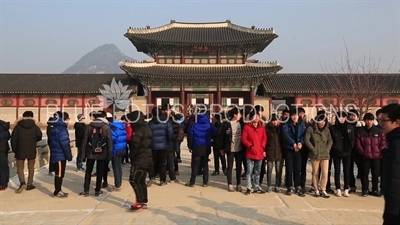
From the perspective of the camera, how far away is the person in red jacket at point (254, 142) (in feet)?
20.8

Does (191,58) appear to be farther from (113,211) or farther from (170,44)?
(113,211)

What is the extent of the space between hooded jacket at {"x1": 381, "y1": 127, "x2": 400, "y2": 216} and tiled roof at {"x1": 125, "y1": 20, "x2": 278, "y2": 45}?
927 inches

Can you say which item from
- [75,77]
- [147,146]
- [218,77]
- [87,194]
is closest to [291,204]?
[147,146]

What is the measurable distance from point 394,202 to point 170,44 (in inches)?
957

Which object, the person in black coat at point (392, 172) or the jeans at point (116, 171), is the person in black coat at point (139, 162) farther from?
the person in black coat at point (392, 172)

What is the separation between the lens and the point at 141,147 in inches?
208

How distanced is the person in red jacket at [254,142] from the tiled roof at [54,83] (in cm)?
2216

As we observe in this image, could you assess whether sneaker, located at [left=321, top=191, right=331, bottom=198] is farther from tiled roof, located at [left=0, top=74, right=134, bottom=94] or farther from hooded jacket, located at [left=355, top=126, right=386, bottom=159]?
tiled roof, located at [left=0, top=74, right=134, bottom=94]

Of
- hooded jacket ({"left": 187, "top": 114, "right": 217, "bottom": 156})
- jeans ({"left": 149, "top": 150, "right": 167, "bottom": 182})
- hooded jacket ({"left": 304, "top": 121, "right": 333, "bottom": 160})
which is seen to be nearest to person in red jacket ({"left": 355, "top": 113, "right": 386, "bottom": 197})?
hooded jacket ({"left": 304, "top": 121, "right": 333, "bottom": 160})

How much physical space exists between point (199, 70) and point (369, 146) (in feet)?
66.5

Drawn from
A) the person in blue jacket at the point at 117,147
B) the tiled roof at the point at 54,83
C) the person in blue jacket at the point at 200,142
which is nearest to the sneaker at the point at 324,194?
the person in blue jacket at the point at 200,142

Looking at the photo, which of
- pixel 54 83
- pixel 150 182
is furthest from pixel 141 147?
pixel 54 83

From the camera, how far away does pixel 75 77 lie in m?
29.7

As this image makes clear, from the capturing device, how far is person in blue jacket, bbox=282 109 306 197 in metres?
6.36
